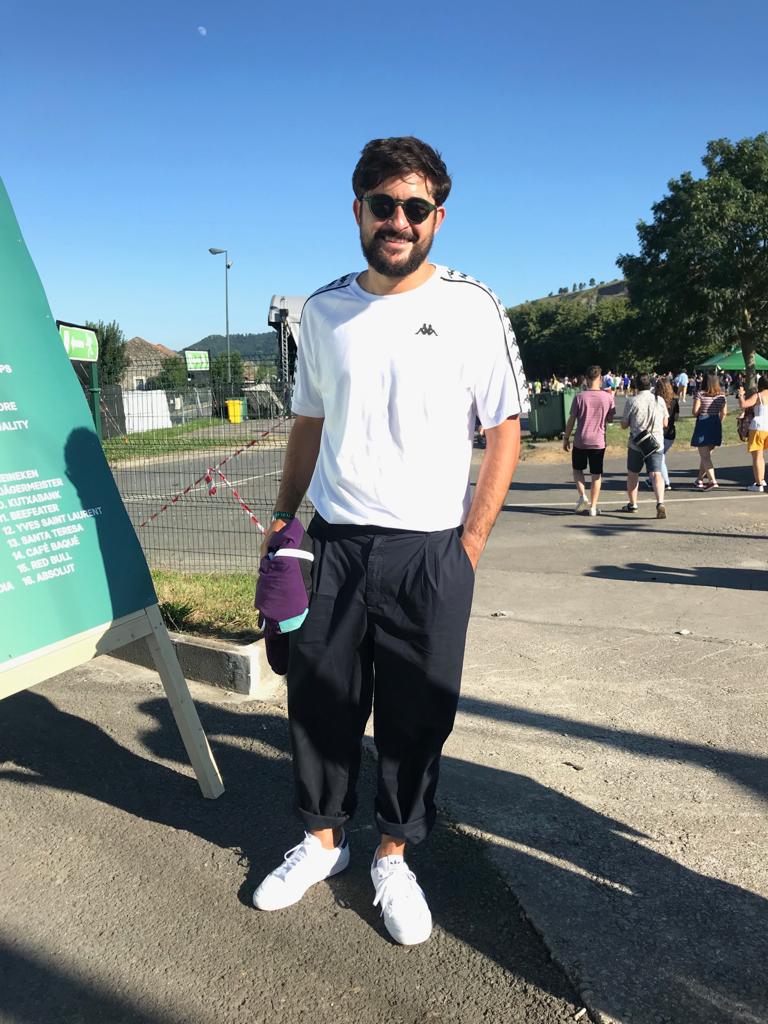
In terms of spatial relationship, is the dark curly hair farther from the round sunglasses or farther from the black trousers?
the black trousers

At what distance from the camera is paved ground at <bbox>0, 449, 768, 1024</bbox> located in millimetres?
2191

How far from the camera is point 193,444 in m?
7.54

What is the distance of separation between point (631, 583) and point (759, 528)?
3.27m

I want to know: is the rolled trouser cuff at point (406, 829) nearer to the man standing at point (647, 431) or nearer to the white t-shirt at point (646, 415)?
the man standing at point (647, 431)

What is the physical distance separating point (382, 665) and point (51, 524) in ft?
3.90

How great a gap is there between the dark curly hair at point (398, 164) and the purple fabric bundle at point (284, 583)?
3.47ft

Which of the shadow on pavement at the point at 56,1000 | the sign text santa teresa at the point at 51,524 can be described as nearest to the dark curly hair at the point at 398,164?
the sign text santa teresa at the point at 51,524

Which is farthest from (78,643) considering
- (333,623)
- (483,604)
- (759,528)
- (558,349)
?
(558,349)

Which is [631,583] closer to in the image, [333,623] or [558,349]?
[333,623]

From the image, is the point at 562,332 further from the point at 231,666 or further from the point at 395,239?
the point at 395,239

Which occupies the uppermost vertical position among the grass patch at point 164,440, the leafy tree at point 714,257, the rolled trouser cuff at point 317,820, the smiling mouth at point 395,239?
the leafy tree at point 714,257

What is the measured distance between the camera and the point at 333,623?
247cm

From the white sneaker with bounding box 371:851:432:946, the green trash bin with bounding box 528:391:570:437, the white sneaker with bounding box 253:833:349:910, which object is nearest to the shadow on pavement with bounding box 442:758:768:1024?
the white sneaker with bounding box 371:851:432:946

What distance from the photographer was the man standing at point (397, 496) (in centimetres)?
235
